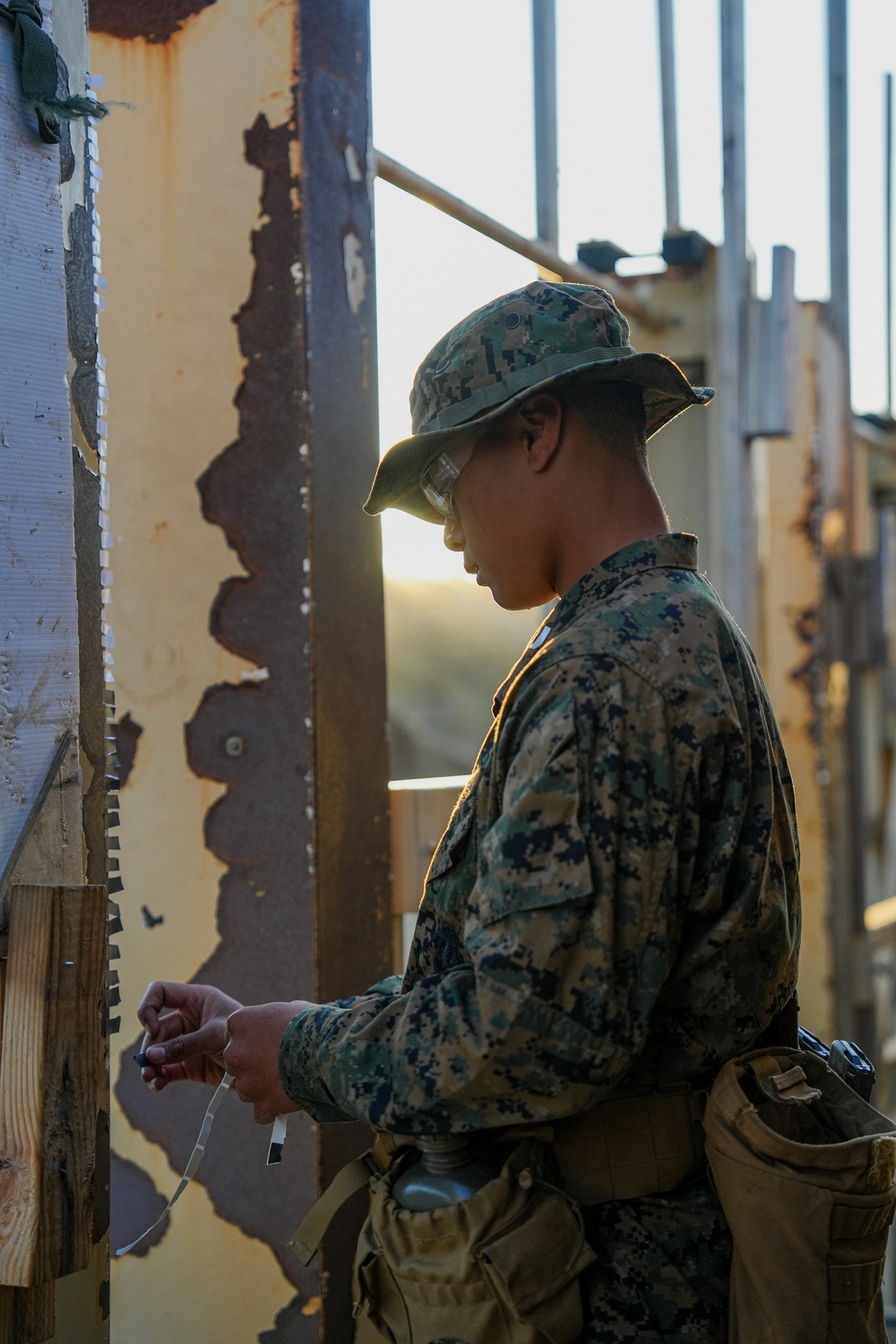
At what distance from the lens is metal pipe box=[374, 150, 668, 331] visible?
9.60 ft

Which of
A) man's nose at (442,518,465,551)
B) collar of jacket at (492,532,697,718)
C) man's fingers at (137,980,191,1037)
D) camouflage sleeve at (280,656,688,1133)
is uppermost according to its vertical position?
man's nose at (442,518,465,551)

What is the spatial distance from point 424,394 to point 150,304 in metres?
1.18

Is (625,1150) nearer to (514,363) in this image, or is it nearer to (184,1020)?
(184,1020)

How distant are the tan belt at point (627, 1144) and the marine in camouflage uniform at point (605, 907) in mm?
21

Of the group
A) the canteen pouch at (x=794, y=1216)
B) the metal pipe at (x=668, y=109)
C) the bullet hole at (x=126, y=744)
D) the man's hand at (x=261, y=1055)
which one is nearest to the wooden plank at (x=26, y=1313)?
the man's hand at (x=261, y=1055)

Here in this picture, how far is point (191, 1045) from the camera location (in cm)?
167

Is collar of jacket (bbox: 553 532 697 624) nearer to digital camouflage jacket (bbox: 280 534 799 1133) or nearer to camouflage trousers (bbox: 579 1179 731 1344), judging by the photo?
digital camouflage jacket (bbox: 280 534 799 1133)

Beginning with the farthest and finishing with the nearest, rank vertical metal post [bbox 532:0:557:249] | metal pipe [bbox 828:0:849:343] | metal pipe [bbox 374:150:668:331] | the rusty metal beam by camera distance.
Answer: metal pipe [bbox 828:0:849:343] → vertical metal post [bbox 532:0:557:249] → metal pipe [bbox 374:150:668:331] → the rusty metal beam

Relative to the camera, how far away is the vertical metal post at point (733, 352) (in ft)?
15.3

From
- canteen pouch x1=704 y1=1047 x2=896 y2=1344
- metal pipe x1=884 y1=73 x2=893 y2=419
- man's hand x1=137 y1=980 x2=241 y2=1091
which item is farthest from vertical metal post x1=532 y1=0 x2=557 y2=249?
metal pipe x1=884 y1=73 x2=893 y2=419

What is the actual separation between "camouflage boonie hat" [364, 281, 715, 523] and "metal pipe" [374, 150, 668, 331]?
2.48ft

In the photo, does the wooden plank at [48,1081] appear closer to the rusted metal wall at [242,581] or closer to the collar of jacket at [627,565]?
the collar of jacket at [627,565]

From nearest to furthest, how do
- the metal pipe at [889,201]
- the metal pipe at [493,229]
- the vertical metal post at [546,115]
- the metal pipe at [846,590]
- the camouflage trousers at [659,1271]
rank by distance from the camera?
the camouflage trousers at [659,1271] → the metal pipe at [493,229] → the vertical metal post at [546,115] → the metal pipe at [846,590] → the metal pipe at [889,201]

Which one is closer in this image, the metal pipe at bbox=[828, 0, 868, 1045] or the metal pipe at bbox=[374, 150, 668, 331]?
the metal pipe at bbox=[374, 150, 668, 331]
